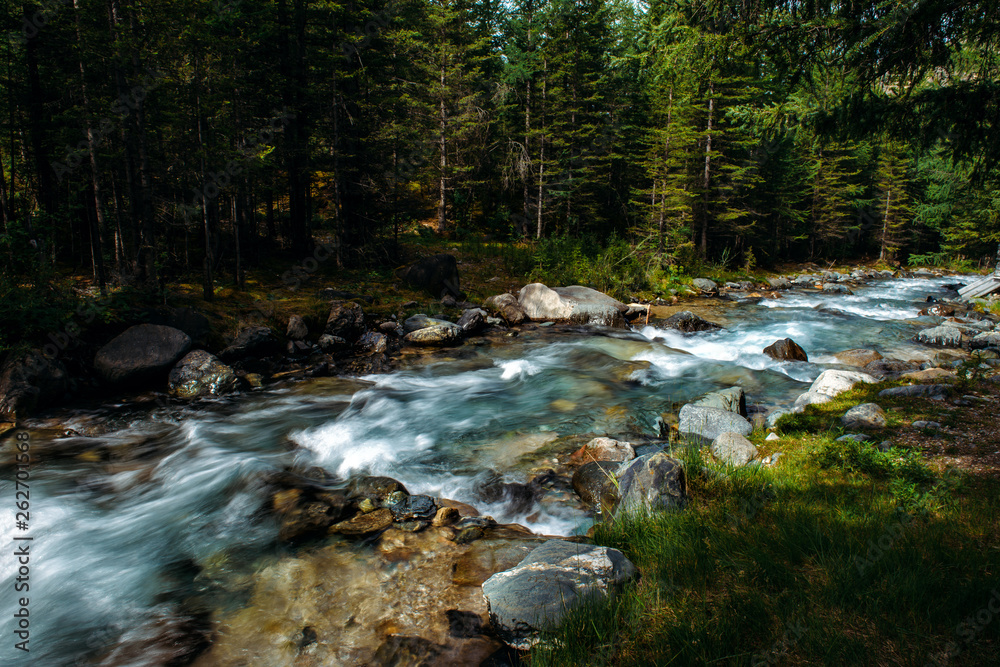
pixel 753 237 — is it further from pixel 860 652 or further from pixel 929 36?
pixel 860 652

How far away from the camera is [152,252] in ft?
33.5

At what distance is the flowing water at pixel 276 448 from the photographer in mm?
4184

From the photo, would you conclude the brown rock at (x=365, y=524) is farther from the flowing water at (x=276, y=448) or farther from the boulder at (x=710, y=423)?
the boulder at (x=710, y=423)

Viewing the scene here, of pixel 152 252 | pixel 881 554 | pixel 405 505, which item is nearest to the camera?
pixel 881 554

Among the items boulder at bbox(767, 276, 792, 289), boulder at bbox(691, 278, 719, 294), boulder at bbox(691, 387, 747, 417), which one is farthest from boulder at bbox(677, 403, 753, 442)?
boulder at bbox(767, 276, 792, 289)

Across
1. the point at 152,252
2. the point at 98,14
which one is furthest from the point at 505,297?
the point at 98,14

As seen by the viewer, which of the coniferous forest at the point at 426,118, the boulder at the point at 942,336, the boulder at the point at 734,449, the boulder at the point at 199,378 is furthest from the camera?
the boulder at the point at 942,336

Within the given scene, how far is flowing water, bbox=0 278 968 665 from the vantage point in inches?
165

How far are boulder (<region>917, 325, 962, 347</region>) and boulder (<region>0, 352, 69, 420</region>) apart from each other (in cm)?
1856

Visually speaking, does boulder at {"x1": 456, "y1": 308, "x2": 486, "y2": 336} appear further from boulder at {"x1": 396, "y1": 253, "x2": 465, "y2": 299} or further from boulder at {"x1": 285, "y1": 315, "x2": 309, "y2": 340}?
boulder at {"x1": 285, "y1": 315, "x2": 309, "y2": 340}

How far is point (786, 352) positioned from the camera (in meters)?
11.0

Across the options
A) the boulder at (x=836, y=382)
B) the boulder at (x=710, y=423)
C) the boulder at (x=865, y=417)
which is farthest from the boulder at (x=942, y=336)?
the boulder at (x=710, y=423)

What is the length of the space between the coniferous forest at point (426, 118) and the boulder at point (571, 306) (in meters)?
5.07

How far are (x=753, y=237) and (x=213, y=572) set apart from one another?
122 feet
